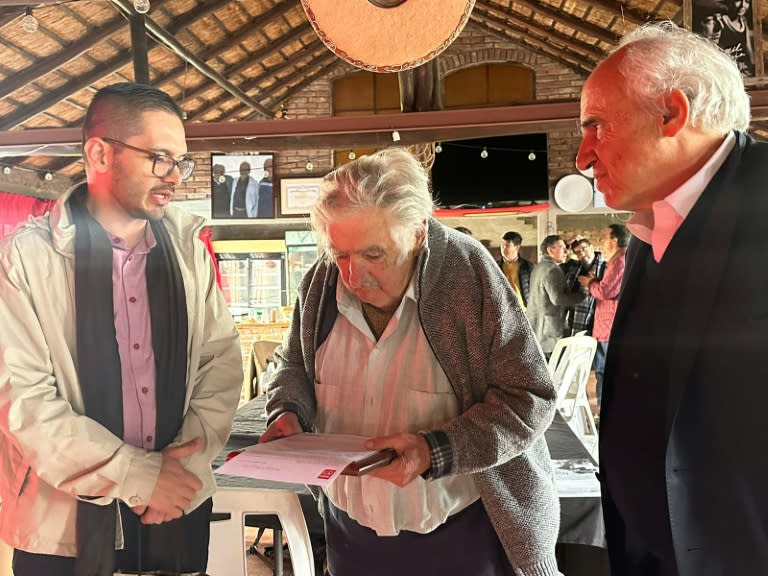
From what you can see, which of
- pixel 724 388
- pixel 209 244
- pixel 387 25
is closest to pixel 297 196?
pixel 209 244

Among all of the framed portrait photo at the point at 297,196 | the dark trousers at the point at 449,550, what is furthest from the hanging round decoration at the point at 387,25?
the dark trousers at the point at 449,550

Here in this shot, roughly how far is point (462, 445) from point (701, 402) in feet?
1.29

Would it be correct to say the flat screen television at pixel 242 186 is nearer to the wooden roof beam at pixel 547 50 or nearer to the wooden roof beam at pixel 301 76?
the wooden roof beam at pixel 301 76

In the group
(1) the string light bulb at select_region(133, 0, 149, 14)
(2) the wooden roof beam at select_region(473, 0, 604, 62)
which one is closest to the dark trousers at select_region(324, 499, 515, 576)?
(1) the string light bulb at select_region(133, 0, 149, 14)

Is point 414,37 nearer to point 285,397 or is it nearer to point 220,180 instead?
point 220,180

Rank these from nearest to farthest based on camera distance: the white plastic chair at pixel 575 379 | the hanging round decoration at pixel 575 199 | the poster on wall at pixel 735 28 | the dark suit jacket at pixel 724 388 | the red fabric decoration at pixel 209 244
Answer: the dark suit jacket at pixel 724 388 → the red fabric decoration at pixel 209 244 → the poster on wall at pixel 735 28 → the hanging round decoration at pixel 575 199 → the white plastic chair at pixel 575 379

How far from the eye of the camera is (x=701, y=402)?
966 mm

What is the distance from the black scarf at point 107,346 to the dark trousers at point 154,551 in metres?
0.04

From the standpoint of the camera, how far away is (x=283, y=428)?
1.25 meters

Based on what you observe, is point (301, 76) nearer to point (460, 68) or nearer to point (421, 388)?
point (421, 388)

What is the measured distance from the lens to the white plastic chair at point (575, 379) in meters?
3.45

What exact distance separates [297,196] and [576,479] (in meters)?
1.27

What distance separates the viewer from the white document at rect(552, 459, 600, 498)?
189 cm

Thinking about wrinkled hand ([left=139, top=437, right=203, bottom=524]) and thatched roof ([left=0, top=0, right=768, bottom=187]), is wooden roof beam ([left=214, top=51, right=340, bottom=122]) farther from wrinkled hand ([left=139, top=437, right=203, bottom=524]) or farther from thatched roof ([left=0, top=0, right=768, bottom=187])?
wrinkled hand ([left=139, top=437, right=203, bottom=524])
